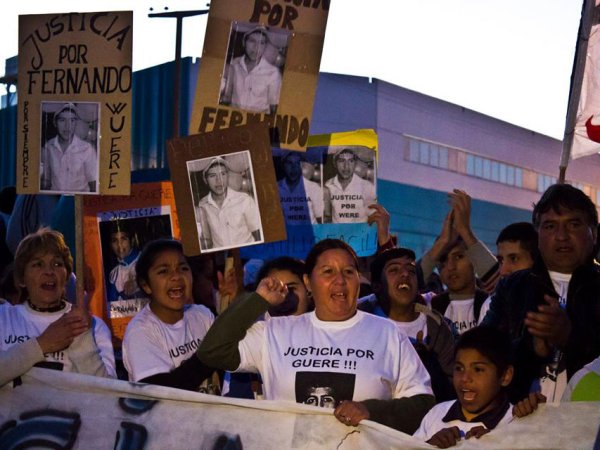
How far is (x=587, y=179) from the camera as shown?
41219mm

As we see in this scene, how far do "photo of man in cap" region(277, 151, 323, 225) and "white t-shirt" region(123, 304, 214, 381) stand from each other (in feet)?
6.60

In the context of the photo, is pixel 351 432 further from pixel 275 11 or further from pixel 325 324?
pixel 275 11

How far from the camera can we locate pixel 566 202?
4613mm

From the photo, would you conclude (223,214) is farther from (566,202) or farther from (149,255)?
(566,202)

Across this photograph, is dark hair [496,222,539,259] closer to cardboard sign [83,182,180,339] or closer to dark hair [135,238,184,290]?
dark hair [135,238,184,290]

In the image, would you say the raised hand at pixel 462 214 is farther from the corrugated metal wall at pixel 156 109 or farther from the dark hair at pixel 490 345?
the corrugated metal wall at pixel 156 109

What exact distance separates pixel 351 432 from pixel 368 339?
440 mm

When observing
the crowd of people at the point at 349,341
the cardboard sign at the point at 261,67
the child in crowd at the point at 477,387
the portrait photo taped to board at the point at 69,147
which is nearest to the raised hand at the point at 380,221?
the cardboard sign at the point at 261,67

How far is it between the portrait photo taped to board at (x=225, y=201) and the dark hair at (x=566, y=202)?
1.58 meters

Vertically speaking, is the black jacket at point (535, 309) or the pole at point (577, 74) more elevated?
the pole at point (577, 74)

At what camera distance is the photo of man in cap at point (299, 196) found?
7.51 metres

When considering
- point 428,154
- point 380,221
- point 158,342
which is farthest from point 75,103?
point 428,154

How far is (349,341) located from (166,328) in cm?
129

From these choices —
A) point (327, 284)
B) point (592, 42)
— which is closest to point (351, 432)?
point (327, 284)
